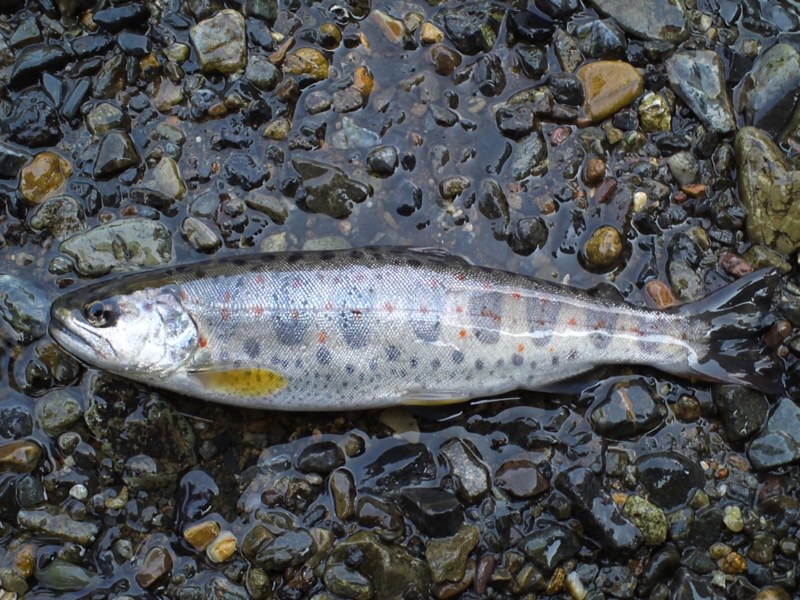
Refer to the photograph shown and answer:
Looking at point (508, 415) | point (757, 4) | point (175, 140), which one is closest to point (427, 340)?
point (508, 415)

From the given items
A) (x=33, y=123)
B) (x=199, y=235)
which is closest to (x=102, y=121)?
(x=33, y=123)

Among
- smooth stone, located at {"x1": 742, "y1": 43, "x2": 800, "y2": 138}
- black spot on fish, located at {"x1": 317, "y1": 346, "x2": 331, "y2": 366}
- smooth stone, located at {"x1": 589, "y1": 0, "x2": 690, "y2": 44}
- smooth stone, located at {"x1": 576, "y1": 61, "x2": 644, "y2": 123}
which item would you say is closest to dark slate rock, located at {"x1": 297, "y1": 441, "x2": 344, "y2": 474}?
black spot on fish, located at {"x1": 317, "y1": 346, "x2": 331, "y2": 366}

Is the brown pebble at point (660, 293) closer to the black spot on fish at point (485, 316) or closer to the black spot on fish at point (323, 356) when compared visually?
the black spot on fish at point (485, 316)

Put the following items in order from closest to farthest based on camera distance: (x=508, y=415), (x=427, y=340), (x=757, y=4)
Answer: (x=427, y=340) → (x=508, y=415) → (x=757, y=4)

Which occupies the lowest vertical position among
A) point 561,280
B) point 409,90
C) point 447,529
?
point 447,529

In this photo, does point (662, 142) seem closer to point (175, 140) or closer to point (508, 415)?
point (508, 415)

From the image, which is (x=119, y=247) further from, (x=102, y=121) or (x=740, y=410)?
(x=740, y=410)
